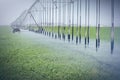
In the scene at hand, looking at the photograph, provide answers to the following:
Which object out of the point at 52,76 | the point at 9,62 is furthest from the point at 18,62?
the point at 52,76

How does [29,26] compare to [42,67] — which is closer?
[42,67]

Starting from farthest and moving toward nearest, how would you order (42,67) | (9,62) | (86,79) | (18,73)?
(9,62) < (42,67) < (18,73) < (86,79)

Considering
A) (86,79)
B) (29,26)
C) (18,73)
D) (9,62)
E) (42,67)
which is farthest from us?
(29,26)

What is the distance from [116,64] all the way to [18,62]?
288 cm

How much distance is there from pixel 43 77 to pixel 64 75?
0.53 meters

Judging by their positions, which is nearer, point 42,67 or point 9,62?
point 42,67

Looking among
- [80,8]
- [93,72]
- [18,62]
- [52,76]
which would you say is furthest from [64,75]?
[80,8]

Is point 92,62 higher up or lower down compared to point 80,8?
lower down

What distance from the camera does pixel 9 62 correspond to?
812cm

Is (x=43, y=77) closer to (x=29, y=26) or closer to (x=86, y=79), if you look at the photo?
(x=86, y=79)

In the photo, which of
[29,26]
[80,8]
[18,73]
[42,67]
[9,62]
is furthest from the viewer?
[29,26]

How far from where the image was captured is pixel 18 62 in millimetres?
8195

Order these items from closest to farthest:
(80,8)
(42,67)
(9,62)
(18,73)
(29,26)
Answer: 1. (18,73)
2. (42,67)
3. (9,62)
4. (80,8)
5. (29,26)

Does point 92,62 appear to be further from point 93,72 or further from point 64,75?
point 64,75
